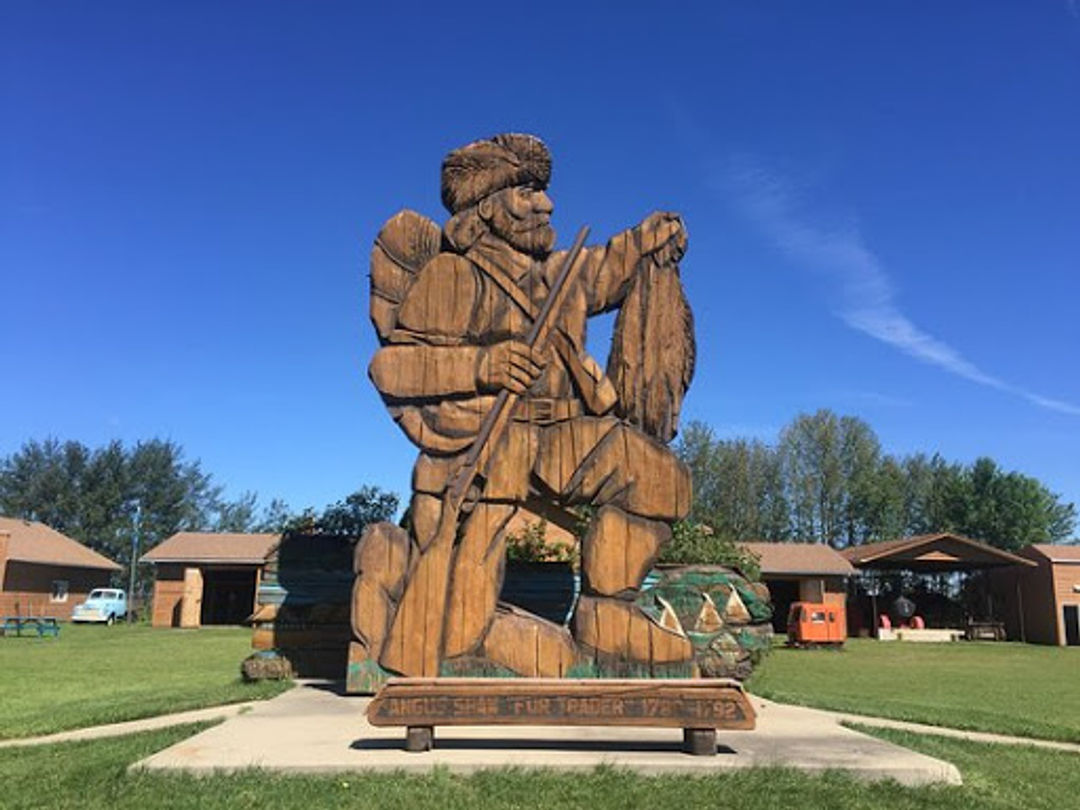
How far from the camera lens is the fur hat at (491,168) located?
26.2 feet

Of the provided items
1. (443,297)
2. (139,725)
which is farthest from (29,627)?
(443,297)

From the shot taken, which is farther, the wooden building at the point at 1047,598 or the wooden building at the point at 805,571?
the wooden building at the point at 805,571

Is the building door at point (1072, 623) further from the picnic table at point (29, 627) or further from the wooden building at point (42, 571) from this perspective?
the wooden building at point (42, 571)

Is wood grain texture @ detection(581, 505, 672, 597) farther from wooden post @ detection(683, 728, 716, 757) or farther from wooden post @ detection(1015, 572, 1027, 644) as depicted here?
wooden post @ detection(1015, 572, 1027, 644)

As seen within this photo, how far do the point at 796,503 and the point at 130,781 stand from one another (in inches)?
1991

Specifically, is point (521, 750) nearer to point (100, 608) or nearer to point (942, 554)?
point (942, 554)

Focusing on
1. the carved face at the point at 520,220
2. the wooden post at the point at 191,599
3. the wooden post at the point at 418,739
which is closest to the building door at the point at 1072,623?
the carved face at the point at 520,220

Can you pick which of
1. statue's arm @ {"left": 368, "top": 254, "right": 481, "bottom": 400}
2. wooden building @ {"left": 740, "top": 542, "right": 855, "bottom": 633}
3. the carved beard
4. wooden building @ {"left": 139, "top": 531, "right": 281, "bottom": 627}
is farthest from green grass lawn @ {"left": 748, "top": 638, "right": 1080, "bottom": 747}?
wooden building @ {"left": 139, "top": 531, "right": 281, "bottom": 627}

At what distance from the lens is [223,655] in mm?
18000

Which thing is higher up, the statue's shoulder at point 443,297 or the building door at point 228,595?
the statue's shoulder at point 443,297

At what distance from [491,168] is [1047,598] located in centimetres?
3407

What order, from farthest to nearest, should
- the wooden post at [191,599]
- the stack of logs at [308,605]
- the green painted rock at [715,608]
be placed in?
the wooden post at [191,599] → the green painted rock at [715,608] → the stack of logs at [308,605]

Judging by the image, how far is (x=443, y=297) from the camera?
776cm

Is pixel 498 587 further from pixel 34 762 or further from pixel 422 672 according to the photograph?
pixel 34 762
